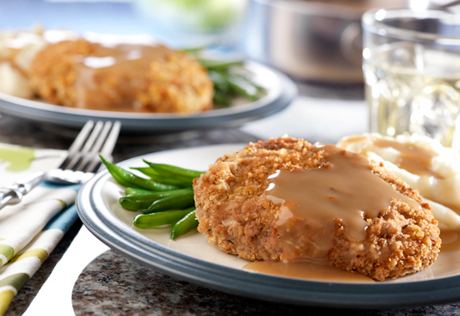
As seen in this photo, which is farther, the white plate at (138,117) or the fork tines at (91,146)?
the white plate at (138,117)

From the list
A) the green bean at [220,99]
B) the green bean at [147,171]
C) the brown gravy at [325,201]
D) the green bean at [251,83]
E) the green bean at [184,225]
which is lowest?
the green bean at [220,99]

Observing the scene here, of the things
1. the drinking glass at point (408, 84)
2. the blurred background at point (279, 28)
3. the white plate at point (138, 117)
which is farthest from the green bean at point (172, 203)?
the blurred background at point (279, 28)

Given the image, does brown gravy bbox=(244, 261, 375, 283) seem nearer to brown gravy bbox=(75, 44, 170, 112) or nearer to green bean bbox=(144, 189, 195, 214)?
green bean bbox=(144, 189, 195, 214)

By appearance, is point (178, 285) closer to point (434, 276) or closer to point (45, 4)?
point (434, 276)

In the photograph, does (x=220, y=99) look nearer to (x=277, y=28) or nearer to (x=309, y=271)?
(x=277, y=28)

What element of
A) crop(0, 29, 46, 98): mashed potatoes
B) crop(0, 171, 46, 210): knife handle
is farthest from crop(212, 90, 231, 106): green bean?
crop(0, 171, 46, 210): knife handle

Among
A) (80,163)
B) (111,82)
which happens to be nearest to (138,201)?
(80,163)

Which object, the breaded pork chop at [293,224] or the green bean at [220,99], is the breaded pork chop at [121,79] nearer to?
the green bean at [220,99]
